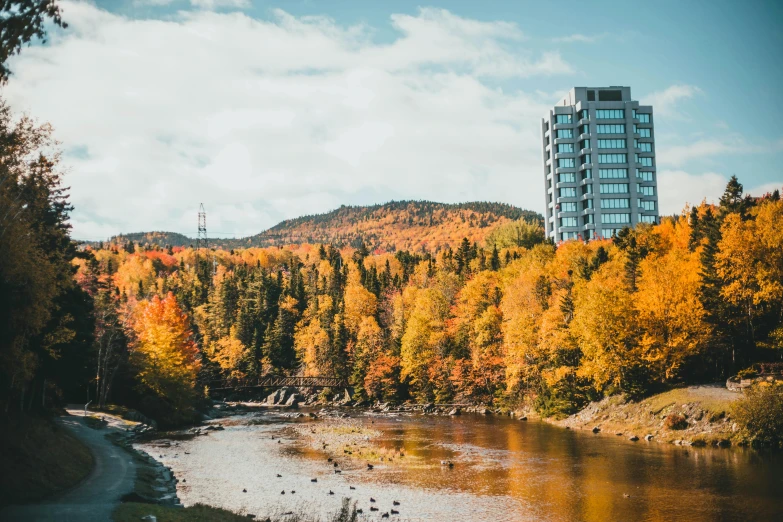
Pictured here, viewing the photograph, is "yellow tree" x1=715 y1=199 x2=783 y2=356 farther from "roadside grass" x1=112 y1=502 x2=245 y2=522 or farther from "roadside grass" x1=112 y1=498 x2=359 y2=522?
"roadside grass" x1=112 y1=502 x2=245 y2=522

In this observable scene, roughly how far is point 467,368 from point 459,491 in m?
50.7

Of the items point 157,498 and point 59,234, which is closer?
point 157,498

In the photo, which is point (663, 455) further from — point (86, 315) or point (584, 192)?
point (584, 192)

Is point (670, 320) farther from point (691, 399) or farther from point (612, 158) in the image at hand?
point (612, 158)

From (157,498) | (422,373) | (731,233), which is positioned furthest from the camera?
(422,373)

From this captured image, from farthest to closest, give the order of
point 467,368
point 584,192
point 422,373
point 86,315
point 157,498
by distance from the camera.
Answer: point 584,192 → point 422,373 → point 467,368 → point 86,315 → point 157,498

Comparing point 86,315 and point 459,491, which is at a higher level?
point 86,315

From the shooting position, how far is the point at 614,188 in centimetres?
13075

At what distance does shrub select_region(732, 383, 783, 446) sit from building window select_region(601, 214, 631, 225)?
3496 inches

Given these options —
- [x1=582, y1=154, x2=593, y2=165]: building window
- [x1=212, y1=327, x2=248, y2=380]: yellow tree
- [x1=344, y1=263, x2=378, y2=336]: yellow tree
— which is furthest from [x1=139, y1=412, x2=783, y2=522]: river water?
[x1=582, y1=154, x2=593, y2=165]: building window

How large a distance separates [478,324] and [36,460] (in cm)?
5946

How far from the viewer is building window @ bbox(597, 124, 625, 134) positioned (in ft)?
433

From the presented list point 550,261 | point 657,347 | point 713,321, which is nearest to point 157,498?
point 657,347

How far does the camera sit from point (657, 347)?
57906 mm
